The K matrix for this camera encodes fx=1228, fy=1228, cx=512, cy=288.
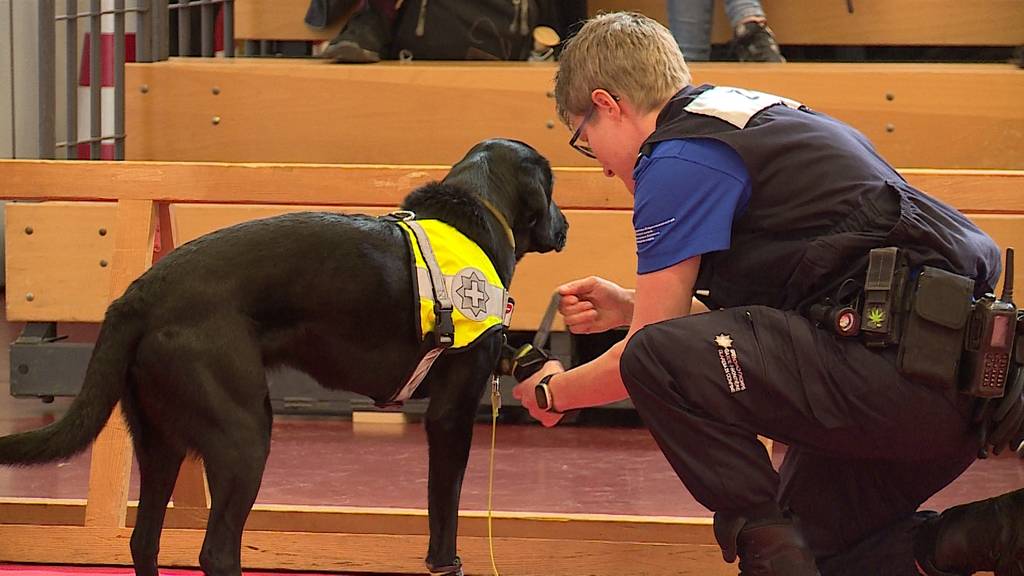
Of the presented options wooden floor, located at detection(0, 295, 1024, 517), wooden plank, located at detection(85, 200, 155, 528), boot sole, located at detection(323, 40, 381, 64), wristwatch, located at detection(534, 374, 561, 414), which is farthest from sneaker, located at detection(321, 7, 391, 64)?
wristwatch, located at detection(534, 374, 561, 414)

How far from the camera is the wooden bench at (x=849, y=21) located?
3.97 m

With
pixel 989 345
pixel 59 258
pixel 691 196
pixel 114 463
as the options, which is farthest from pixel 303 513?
Result: pixel 59 258

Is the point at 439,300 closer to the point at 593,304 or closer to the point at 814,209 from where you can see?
the point at 593,304

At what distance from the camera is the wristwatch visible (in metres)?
1.96

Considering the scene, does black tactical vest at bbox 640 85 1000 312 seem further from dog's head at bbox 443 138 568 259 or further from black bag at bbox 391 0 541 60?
black bag at bbox 391 0 541 60

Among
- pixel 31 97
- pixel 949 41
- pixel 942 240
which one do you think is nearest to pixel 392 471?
pixel 942 240

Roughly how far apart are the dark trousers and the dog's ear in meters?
0.50

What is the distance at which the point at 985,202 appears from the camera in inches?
90.7

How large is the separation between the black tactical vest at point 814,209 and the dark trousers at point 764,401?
0.26 feet

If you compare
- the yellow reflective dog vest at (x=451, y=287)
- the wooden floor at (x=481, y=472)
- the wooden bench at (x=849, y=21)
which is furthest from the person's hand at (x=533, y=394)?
the wooden bench at (x=849, y=21)

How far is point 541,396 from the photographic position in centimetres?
197

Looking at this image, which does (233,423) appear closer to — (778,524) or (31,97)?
(778,524)

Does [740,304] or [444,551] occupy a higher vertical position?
[740,304]

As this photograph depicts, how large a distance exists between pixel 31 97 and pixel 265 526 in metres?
3.67
